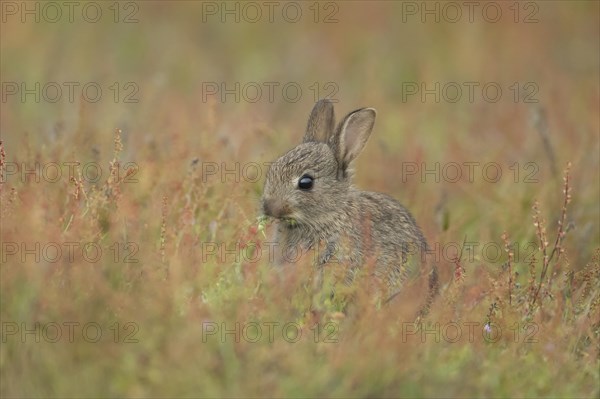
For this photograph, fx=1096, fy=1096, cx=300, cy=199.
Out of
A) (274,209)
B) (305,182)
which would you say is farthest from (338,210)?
(274,209)

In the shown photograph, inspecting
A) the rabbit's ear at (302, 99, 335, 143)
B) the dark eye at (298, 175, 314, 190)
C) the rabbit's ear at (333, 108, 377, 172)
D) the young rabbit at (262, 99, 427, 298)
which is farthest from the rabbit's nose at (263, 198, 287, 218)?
the rabbit's ear at (302, 99, 335, 143)

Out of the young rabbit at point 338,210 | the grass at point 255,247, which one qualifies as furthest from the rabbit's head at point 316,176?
the grass at point 255,247

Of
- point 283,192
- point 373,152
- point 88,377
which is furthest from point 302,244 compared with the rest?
point 373,152

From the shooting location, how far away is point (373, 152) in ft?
31.0

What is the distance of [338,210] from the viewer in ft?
21.5

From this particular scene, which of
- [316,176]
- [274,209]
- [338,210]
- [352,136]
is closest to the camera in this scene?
[274,209]

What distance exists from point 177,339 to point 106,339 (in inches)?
13.5

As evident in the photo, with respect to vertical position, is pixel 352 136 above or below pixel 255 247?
above

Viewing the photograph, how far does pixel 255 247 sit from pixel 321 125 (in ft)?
5.57

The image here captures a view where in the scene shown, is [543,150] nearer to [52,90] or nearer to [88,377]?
[52,90]

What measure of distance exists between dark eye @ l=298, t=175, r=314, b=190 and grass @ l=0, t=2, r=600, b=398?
0.33 metres

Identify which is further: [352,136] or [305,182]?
[352,136]

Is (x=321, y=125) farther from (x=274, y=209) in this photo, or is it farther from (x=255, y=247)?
(x=255, y=247)

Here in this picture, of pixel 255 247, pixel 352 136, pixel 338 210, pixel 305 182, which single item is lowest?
pixel 255 247
